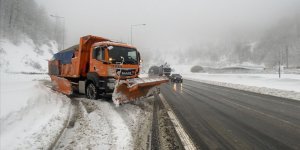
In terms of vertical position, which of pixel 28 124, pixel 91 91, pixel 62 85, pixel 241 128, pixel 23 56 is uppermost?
pixel 23 56

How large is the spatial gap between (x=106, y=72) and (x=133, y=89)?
2.25 meters

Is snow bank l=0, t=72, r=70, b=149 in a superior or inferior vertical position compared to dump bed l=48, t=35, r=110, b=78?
inferior

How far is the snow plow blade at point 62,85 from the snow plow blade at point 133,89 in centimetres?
488

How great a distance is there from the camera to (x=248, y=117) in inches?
358

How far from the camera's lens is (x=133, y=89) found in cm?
1030

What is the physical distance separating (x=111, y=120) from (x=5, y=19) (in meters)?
76.1

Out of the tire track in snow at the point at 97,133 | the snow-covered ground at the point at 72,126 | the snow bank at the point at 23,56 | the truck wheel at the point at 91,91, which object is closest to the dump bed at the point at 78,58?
the truck wheel at the point at 91,91

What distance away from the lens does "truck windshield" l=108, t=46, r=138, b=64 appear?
12.1m

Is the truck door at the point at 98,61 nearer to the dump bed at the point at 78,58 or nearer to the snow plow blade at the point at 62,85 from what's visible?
the dump bed at the point at 78,58

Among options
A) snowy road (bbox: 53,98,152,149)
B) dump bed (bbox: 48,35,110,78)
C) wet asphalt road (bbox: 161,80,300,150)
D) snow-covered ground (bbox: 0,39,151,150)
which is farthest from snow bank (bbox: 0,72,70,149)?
dump bed (bbox: 48,35,110,78)

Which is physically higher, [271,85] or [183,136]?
[271,85]

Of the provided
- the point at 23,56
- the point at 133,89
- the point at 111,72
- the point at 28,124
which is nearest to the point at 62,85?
the point at 111,72

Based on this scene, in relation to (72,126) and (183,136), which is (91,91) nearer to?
(72,126)

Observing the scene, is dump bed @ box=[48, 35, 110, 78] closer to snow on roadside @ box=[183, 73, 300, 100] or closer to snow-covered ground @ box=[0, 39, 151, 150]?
snow-covered ground @ box=[0, 39, 151, 150]
